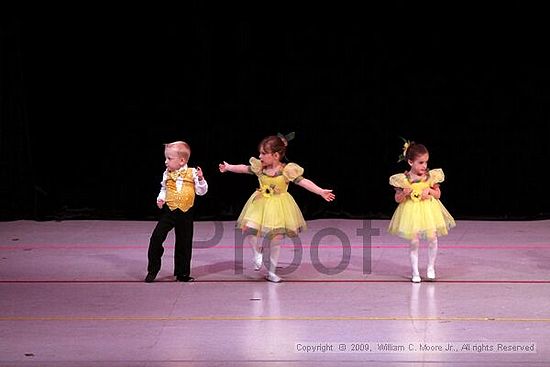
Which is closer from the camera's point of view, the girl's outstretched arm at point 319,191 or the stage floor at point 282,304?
the stage floor at point 282,304

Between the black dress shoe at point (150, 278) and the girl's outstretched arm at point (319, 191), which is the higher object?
the girl's outstretched arm at point (319, 191)

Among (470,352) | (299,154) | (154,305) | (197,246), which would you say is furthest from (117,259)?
(470,352)

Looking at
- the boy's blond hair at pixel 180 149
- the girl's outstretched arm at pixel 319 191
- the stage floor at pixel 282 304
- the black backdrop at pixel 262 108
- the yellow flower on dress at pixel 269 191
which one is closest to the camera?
the stage floor at pixel 282 304

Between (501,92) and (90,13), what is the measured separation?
11.3 feet

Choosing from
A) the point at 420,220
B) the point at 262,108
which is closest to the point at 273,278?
the point at 420,220

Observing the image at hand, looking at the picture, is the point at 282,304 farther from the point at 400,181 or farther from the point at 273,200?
the point at 400,181

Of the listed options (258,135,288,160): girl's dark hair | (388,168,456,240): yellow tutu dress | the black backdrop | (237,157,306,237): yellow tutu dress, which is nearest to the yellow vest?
(237,157,306,237): yellow tutu dress

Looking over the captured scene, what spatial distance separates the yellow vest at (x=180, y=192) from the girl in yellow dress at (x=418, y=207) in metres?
1.22

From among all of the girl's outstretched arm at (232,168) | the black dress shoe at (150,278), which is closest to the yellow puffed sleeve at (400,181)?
the girl's outstretched arm at (232,168)

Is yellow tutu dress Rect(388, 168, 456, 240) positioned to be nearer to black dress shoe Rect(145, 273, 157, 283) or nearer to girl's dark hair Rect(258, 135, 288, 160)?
girl's dark hair Rect(258, 135, 288, 160)

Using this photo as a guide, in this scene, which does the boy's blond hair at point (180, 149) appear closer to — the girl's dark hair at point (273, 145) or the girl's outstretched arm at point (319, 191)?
the girl's dark hair at point (273, 145)

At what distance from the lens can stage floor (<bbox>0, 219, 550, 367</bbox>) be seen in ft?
15.9

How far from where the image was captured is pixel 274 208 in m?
6.46

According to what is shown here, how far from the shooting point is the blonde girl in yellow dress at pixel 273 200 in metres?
6.43
